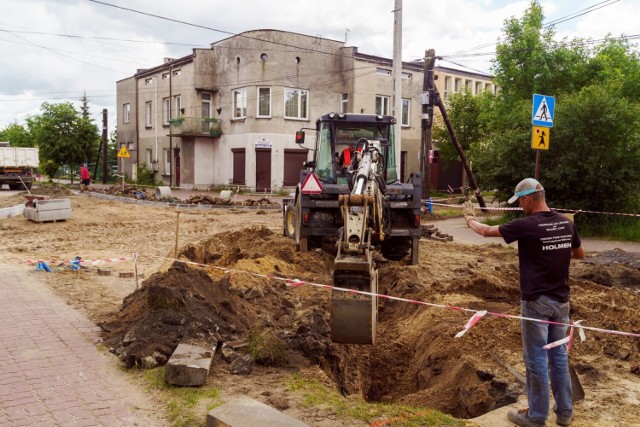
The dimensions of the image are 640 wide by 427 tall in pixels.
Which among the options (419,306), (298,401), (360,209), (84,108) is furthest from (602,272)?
(84,108)

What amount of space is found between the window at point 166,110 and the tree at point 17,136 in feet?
148

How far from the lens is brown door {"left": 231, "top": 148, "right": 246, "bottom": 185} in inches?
1443

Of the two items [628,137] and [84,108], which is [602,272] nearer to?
[628,137]

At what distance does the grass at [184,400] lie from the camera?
4809 millimetres

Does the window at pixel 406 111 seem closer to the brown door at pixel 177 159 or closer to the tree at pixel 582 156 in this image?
the brown door at pixel 177 159

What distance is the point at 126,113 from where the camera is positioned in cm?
4803

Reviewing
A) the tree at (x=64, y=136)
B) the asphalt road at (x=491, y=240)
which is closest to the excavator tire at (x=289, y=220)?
the asphalt road at (x=491, y=240)

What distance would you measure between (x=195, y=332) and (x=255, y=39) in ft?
102

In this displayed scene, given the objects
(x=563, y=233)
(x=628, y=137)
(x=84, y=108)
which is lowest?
(x=563, y=233)

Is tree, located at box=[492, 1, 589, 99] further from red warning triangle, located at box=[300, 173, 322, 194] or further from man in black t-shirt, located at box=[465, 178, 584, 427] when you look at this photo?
man in black t-shirt, located at box=[465, 178, 584, 427]

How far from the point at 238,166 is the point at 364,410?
32.9 m

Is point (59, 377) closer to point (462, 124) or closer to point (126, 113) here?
point (462, 124)

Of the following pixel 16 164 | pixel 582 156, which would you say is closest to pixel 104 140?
pixel 16 164

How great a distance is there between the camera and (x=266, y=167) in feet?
117
